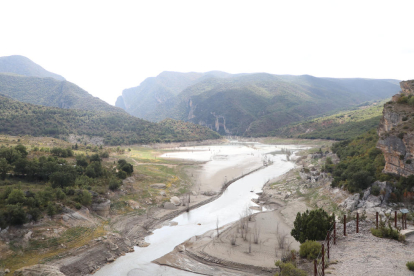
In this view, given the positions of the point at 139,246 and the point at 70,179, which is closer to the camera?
the point at 139,246

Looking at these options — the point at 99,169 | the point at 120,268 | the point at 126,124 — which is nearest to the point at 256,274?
the point at 120,268

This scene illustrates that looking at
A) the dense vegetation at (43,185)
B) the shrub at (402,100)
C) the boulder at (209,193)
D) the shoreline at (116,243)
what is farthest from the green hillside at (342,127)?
the dense vegetation at (43,185)

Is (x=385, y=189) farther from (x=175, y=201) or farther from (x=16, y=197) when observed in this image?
(x=16, y=197)

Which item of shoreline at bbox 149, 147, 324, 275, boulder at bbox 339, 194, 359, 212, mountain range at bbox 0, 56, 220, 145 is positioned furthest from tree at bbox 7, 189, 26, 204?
mountain range at bbox 0, 56, 220, 145

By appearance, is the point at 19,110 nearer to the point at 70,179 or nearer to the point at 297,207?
the point at 70,179

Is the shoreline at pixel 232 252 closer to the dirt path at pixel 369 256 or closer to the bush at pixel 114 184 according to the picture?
the dirt path at pixel 369 256

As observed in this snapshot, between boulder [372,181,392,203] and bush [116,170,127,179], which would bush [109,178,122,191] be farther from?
boulder [372,181,392,203]
